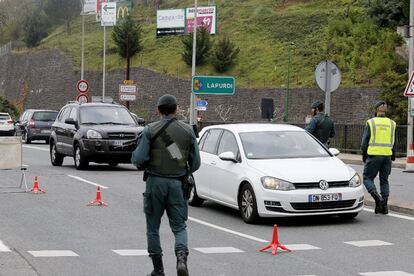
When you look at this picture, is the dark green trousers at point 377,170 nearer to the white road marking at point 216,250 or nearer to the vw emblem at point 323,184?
the vw emblem at point 323,184

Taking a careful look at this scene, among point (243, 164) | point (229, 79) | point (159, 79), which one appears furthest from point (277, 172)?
point (159, 79)

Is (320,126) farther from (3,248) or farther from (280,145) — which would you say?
(3,248)

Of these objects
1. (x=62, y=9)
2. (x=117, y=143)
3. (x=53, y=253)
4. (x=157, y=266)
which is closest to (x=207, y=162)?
(x=53, y=253)

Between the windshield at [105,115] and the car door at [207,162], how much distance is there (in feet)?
29.2

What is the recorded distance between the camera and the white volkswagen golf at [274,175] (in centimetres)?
1243

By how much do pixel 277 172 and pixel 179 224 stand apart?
15.1ft

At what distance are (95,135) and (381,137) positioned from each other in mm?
10503

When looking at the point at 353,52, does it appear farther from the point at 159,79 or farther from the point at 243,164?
the point at 243,164

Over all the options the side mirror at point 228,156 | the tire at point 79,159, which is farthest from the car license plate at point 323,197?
the tire at point 79,159

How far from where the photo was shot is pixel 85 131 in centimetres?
2298

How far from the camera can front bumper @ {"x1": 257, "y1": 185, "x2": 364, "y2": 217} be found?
12352 millimetres

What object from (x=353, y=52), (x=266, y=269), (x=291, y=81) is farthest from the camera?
(x=291, y=81)

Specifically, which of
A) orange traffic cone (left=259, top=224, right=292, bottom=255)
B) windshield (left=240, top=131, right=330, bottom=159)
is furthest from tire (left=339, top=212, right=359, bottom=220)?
orange traffic cone (left=259, top=224, right=292, bottom=255)

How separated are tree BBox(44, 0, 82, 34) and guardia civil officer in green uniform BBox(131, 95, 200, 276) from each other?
109 metres
